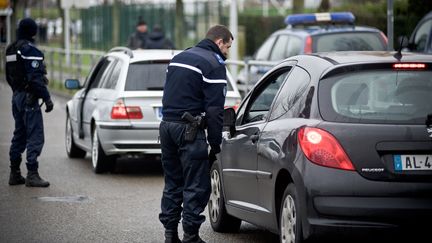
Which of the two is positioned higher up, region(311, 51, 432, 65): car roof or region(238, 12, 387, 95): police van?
region(311, 51, 432, 65): car roof

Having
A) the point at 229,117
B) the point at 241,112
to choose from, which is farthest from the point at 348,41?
the point at 229,117

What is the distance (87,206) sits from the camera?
12.0 m

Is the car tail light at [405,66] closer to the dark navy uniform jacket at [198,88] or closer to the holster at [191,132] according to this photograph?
the dark navy uniform jacket at [198,88]

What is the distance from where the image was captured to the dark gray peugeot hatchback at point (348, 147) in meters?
7.65

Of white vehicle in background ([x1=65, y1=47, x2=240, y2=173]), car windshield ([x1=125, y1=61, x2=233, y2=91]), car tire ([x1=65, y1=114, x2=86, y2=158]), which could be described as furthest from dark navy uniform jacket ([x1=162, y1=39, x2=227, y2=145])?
car tire ([x1=65, y1=114, x2=86, y2=158])

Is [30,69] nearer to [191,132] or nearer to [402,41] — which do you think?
[191,132]

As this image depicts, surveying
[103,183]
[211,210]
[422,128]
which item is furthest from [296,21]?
[422,128]

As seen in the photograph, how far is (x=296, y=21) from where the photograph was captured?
22406 mm

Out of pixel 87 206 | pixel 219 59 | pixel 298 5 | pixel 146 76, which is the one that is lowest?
pixel 87 206

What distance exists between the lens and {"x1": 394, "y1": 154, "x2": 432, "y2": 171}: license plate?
7746mm

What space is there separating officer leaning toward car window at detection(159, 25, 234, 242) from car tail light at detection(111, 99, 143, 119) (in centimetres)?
545

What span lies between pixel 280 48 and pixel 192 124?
12590mm

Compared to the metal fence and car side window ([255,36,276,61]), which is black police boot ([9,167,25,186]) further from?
the metal fence

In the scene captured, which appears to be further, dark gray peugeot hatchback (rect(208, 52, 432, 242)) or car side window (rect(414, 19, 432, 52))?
car side window (rect(414, 19, 432, 52))
